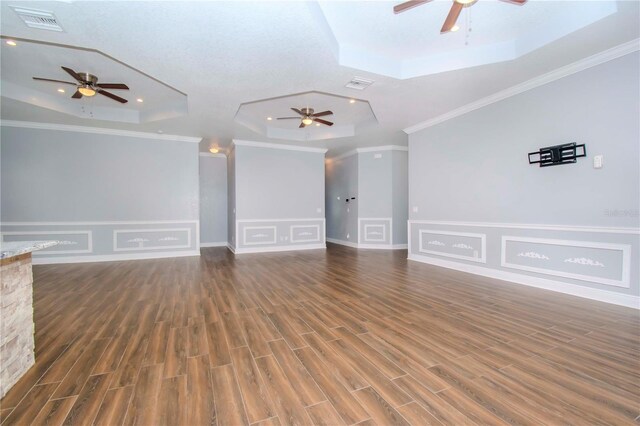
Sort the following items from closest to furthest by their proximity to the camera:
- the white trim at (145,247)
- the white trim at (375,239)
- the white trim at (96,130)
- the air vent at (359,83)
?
the air vent at (359,83) < the white trim at (96,130) < the white trim at (145,247) < the white trim at (375,239)

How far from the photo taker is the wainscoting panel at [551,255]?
3.13 metres

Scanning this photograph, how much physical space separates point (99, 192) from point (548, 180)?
8.69 metres

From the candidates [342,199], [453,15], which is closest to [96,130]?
[342,199]

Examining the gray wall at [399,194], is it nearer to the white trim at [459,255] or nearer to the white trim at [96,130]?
the white trim at [459,255]

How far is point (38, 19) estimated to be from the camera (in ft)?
8.70

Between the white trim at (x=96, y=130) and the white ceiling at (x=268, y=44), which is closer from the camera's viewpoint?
the white ceiling at (x=268, y=44)

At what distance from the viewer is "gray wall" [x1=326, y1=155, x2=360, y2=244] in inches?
332

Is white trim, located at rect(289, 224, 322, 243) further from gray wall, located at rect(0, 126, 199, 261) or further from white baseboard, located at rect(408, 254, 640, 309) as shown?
white baseboard, located at rect(408, 254, 640, 309)

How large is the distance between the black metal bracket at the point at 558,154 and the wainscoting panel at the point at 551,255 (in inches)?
35.0

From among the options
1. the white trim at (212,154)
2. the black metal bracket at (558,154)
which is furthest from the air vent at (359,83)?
the white trim at (212,154)

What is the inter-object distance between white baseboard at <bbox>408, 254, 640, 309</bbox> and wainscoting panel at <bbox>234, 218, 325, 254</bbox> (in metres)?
3.79

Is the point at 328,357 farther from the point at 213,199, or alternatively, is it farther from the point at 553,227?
the point at 213,199

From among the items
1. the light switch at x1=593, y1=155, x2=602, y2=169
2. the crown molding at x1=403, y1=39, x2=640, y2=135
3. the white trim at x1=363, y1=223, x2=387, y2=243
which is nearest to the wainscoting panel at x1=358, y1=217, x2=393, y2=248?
the white trim at x1=363, y1=223, x2=387, y2=243

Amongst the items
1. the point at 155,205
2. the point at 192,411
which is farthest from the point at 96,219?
the point at 192,411
